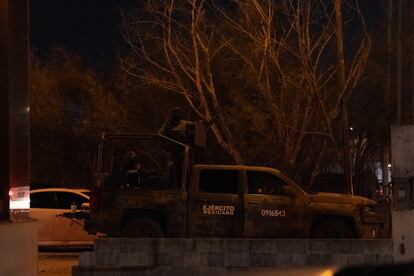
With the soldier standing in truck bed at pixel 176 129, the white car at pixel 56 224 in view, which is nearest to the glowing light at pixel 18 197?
the soldier standing in truck bed at pixel 176 129

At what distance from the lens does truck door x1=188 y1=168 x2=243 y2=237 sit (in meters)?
11.3

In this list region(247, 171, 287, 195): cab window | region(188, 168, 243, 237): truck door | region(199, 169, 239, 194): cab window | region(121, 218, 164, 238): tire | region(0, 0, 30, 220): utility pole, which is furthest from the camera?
region(247, 171, 287, 195): cab window

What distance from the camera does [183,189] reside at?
11.5 metres

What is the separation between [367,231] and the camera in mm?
11664

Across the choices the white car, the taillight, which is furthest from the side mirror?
the white car

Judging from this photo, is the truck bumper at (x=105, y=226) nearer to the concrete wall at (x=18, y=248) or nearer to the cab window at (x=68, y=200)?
the concrete wall at (x=18, y=248)

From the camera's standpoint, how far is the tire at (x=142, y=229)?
11.2 m

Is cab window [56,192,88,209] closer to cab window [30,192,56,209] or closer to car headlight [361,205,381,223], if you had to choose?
cab window [30,192,56,209]

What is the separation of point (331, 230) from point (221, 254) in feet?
8.76

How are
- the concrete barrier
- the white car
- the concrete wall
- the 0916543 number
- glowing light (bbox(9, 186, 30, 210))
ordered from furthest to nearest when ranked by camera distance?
the white car, the 0916543 number, the concrete barrier, glowing light (bbox(9, 186, 30, 210)), the concrete wall

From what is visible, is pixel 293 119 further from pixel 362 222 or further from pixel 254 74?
pixel 362 222

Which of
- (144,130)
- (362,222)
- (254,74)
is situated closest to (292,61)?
(254,74)

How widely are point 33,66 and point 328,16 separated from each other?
10350mm

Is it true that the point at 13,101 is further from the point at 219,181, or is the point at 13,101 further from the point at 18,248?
the point at 219,181
